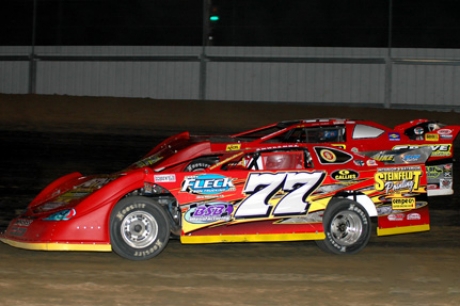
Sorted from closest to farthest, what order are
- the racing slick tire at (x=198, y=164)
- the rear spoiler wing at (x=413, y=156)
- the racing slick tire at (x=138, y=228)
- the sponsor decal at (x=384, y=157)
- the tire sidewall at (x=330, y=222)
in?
the racing slick tire at (x=138, y=228)
the tire sidewall at (x=330, y=222)
the racing slick tire at (x=198, y=164)
the rear spoiler wing at (x=413, y=156)
the sponsor decal at (x=384, y=157)

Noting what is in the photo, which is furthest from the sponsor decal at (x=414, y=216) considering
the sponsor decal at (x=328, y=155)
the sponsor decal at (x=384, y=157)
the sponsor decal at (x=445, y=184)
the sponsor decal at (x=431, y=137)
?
the sponsor decal at (x=431, y=137)

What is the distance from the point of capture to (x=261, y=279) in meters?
7.39

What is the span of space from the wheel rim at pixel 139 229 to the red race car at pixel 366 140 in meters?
3.37

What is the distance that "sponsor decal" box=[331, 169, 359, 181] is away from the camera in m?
8.77

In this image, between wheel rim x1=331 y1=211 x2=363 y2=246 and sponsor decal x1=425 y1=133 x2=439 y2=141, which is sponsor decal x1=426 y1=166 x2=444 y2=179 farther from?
wheel rim x1=331 y1=211 x2=363 y2=246

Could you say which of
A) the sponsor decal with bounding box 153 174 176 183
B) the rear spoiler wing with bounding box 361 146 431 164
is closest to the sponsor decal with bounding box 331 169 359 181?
the sponsor decal with bounding box 153 174 176 183

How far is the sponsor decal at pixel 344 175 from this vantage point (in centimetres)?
877

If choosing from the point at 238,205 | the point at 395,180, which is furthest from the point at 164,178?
the point at 395,180

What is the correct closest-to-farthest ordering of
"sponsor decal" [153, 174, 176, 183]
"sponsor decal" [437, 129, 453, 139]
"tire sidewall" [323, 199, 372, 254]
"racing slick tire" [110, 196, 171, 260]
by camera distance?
"racing slick tire" [110, 196, 171, 260] < "sponsor decal" [153, 174, 176, 183] < "tire sidewall" [323, 199, 372, 254] < "sponsor decal" [437, 129, 453, 139]

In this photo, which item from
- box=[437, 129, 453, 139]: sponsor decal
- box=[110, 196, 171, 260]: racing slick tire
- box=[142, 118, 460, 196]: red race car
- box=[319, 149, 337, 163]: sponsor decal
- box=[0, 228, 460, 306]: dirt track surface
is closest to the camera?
box=[0, 228, 460, 306]: dirt track surface

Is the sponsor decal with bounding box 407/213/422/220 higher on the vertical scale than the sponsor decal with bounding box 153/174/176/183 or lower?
lower

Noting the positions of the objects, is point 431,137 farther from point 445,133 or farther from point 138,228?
point 138,228

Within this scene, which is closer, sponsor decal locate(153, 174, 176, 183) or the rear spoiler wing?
sponsor decal locate(153, 174, 176, 183)

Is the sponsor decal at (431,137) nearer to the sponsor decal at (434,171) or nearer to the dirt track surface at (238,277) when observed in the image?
the sponsor decal at (434,171)
